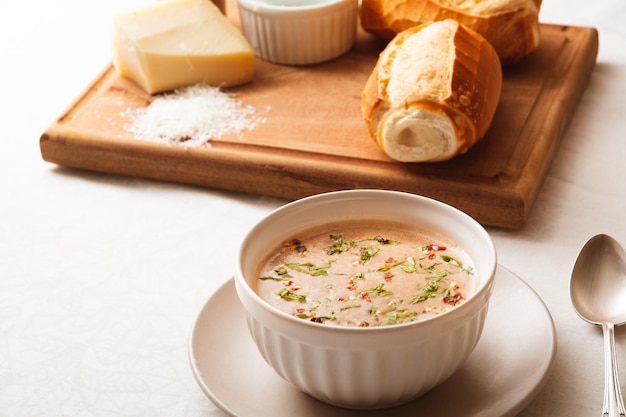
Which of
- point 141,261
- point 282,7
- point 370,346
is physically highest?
point 370,346

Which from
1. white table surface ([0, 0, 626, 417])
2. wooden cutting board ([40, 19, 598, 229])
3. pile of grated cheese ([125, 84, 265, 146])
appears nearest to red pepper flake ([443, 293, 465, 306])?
white table surface ([0, 0, 626, 417])

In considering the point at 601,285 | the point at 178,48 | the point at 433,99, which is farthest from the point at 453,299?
the point at 178,48

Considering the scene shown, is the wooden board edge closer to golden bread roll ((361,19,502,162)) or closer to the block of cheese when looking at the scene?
golden bread roll ((361,19,502,162))

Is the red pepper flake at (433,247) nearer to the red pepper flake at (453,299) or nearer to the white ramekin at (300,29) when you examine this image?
the red pepper flake at (453,299)

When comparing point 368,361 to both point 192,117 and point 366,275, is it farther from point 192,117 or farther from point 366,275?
point 192,117

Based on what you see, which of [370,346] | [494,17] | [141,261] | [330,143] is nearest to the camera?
[370,346]
